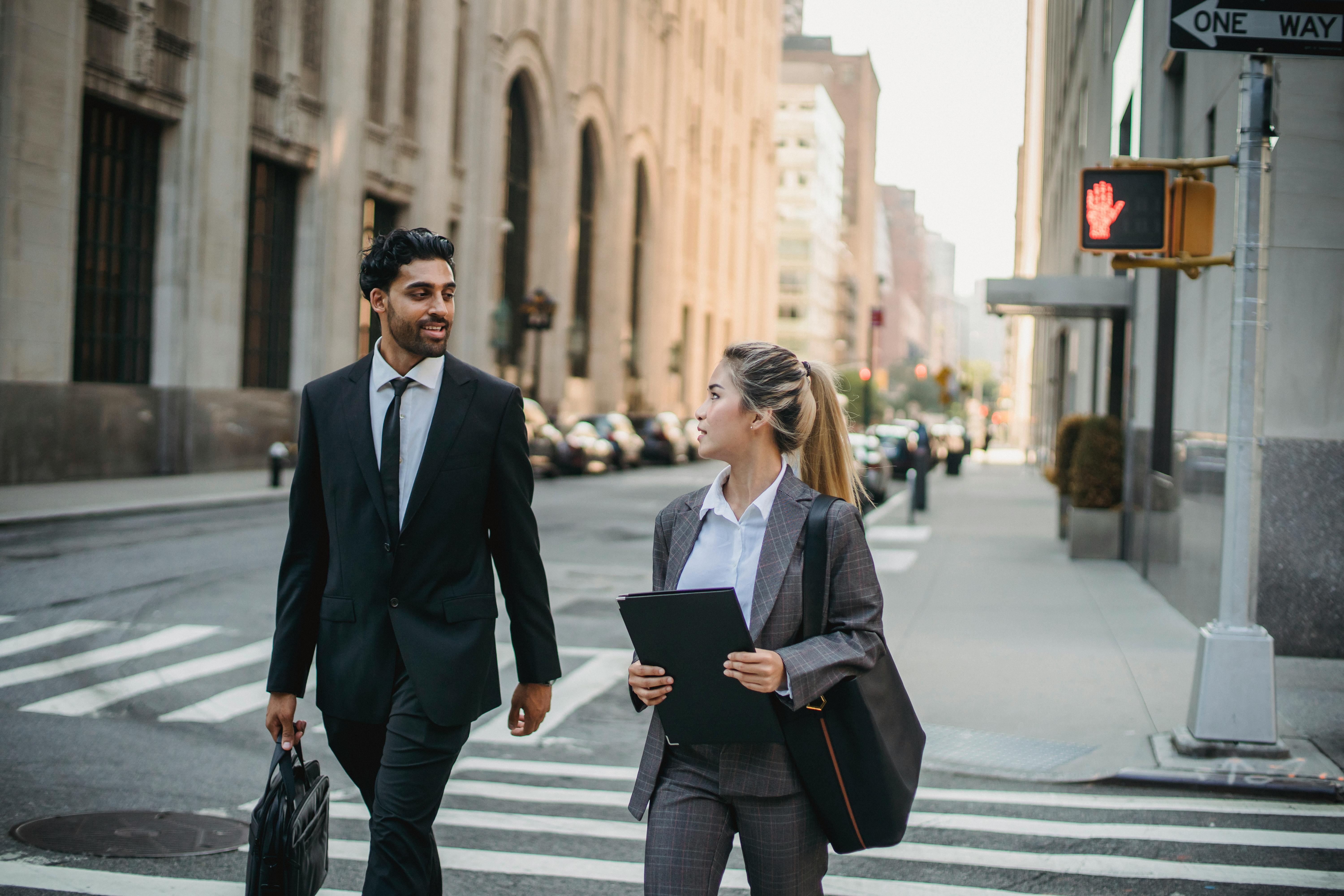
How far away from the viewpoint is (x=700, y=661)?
3.04 m

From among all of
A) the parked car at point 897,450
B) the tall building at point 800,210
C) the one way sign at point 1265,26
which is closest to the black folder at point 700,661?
the one way sign at point 1265,26

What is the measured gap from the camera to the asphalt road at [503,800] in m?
5.31

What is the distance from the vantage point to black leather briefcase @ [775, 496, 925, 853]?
304 centimetres

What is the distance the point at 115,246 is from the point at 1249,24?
2423 cm

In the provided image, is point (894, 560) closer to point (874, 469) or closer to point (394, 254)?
point (874, 469)

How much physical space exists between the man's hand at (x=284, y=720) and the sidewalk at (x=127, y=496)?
1526 cm

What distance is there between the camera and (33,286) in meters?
23.3

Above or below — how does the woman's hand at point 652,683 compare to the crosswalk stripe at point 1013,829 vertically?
above

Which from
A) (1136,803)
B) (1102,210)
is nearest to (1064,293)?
(1102,210)

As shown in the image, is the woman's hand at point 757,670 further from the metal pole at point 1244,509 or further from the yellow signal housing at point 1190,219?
the yellow signal housing at point 1190,219

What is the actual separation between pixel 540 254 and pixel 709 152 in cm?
2885

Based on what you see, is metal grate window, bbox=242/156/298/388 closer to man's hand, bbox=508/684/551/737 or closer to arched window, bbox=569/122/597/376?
arched window, bbox=569/122/597/376

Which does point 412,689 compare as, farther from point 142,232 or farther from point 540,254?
point 540,254

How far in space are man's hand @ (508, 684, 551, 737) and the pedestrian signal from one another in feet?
18.9
